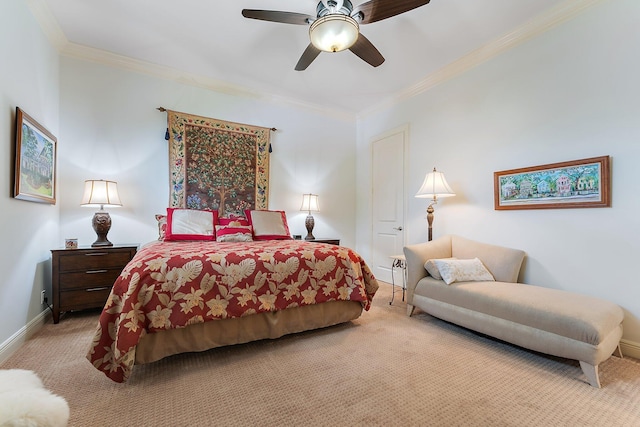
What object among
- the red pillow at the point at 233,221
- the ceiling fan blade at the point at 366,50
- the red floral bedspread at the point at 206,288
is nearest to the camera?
the red floral bedspread at the point at 206,288

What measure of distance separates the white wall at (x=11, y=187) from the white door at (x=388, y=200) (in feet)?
12.7

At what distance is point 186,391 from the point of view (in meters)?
1.61

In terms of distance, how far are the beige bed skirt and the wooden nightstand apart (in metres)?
1.42

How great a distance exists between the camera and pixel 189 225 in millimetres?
3131

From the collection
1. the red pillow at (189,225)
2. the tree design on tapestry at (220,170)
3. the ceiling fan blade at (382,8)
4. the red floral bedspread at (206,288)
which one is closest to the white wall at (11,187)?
the red floral bedspread at (206,288)

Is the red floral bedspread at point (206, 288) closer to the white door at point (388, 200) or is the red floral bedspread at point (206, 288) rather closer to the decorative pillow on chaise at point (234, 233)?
the decorative pillow on chaise at point (234, 233)

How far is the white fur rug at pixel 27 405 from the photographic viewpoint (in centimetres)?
61

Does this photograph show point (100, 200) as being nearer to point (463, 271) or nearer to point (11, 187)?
point (11, 187)

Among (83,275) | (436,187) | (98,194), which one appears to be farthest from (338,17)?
(83,275)

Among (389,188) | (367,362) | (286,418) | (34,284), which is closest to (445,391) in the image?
(367,362)

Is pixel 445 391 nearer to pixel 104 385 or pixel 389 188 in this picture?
pixel 104 385

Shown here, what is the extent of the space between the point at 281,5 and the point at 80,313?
361 cm

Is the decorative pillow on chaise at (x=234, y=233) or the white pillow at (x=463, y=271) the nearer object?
A: the white pillow at (x=463, y=271)

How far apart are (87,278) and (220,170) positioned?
1.87m
